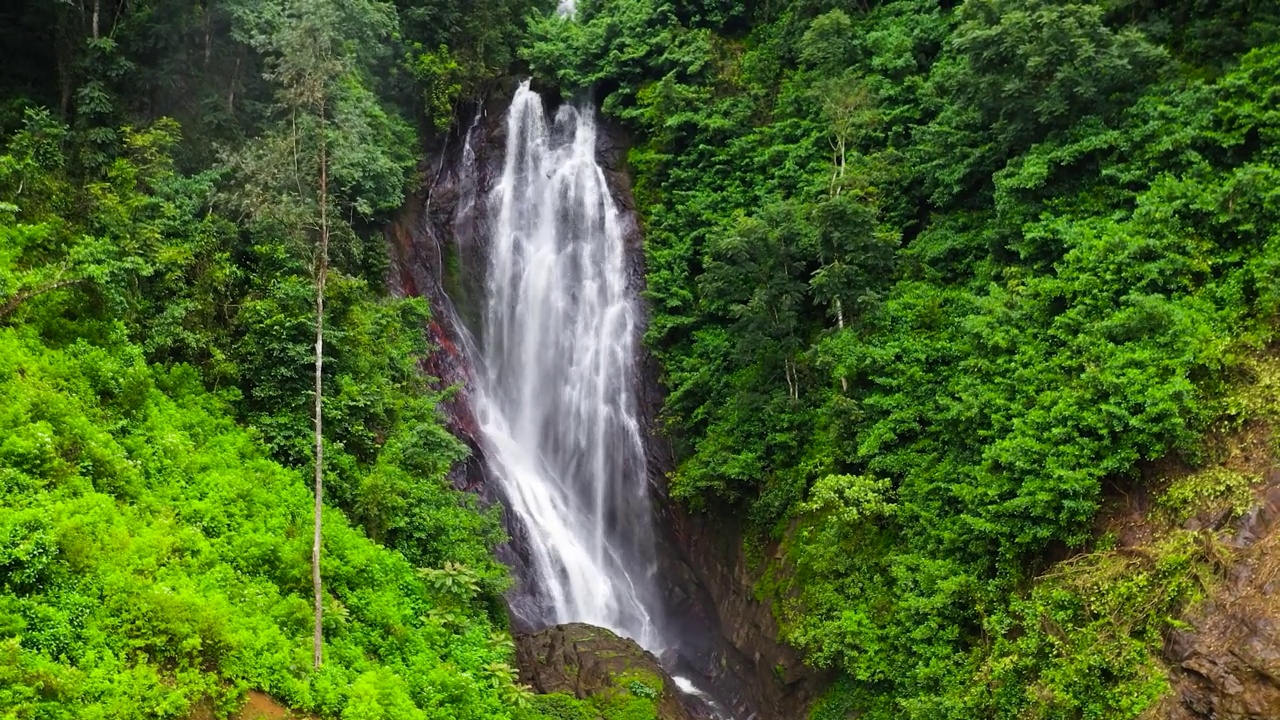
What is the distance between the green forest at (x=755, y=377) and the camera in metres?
9.52

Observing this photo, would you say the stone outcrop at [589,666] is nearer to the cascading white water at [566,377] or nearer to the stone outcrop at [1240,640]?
the cascading white water at [566,377]

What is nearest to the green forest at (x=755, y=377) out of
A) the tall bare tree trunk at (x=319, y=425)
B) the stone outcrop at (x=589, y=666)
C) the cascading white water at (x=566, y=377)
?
the tall bare tree trunk at (x=319, y=425)

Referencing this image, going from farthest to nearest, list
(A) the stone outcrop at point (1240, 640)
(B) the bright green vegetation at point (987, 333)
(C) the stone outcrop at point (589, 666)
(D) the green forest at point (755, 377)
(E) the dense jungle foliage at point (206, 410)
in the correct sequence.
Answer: (C) the stone outcrop at point (589, 666)
(B) the bright green vegetation at point (987, 333)
(D) the green forest at point (755, 377)
(A) the stone outcrop at point (1240, 640)
(E) the dense jungle foliage at point (206, 410)

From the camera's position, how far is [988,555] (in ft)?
39.3

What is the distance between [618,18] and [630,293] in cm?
1095

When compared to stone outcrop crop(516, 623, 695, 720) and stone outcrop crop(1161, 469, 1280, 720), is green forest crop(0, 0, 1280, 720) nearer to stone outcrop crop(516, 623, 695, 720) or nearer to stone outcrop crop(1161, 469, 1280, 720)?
stone outcrop crop(1161, 469, 1280, 720)

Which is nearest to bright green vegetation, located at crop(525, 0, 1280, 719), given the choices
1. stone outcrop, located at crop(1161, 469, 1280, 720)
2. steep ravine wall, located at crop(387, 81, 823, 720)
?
stone outcrop, located at crop(1161, 469, 1280, 720)

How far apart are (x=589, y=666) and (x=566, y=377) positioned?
30.9 feet

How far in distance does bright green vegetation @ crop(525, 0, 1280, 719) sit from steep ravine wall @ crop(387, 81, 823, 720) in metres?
1.13

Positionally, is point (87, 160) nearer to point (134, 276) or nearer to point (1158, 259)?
point (134, 276)

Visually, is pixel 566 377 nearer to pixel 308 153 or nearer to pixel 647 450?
pixel 647 450

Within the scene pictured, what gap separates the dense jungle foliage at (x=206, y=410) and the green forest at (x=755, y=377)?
0.06 m

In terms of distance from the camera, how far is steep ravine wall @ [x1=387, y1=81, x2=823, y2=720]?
16234mm

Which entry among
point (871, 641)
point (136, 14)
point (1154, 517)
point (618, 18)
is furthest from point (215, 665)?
point (618, 18)
